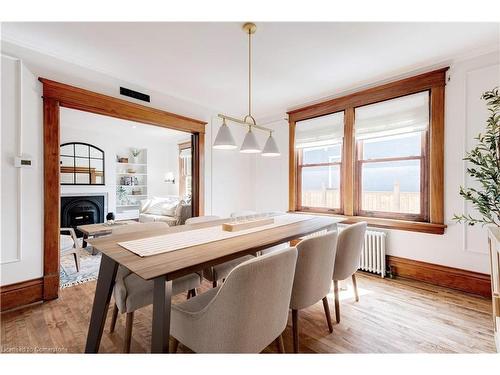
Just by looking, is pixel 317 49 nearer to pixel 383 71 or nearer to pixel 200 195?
pixel 383 71

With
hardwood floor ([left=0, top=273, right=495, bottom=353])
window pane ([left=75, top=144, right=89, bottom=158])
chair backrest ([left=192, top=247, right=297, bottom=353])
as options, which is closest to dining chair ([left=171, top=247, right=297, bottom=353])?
chair backrest ([left=192, top=247, right=297, bottom=353])

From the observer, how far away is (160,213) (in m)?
5.45

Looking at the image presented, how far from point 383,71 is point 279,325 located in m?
2.98

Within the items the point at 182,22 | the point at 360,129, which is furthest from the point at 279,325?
the point at 360,129

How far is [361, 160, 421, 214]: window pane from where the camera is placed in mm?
2848

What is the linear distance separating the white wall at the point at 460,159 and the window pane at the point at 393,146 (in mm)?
312

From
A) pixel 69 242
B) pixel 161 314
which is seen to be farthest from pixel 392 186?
pixel 69 242

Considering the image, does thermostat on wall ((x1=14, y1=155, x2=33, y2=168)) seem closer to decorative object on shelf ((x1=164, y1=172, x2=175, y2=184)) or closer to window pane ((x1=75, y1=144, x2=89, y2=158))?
window pane ((x1=75, y1=144, x2=89, y2=158))

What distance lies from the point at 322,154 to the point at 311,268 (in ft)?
8.53

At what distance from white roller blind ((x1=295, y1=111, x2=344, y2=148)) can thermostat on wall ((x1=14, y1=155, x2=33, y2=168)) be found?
134 inches

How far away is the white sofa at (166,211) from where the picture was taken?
494 cm

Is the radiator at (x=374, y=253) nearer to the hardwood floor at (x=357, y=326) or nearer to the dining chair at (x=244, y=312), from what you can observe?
the hardwood floor at (x=357, y=326)

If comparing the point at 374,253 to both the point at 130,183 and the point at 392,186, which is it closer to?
the point at 392,186

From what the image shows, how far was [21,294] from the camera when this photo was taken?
218 cm
